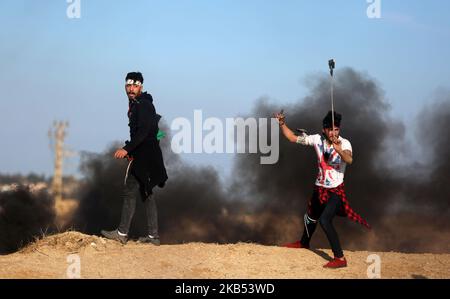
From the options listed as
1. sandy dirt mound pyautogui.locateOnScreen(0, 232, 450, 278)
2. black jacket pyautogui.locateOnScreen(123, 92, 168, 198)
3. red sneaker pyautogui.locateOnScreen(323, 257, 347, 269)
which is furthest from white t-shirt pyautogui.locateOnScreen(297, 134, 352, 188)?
black jacket pyautogui.locateOnScreen(123, 92, 168, 198)

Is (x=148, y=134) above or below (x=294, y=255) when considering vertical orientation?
above

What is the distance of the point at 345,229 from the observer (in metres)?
24.0

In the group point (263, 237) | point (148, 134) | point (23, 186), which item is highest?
point (148, 134)

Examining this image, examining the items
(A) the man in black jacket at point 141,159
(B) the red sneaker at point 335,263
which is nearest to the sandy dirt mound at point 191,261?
(B) the red sneaker at point 335,263

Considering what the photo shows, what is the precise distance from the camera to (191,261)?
9.83 meters

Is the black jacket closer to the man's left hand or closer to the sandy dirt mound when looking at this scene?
the man's left hand

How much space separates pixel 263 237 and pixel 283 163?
12.7ft

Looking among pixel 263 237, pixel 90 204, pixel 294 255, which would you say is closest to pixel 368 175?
pixel 263 237

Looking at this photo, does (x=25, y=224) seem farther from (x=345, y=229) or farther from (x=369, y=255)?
(x=369, y=255)

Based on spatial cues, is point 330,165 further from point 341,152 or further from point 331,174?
point 341,152

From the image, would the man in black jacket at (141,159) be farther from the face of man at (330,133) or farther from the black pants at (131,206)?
the face of man at (330,133)

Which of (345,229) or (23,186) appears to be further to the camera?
(23,186)

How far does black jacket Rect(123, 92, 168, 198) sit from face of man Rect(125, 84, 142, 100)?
65mm
